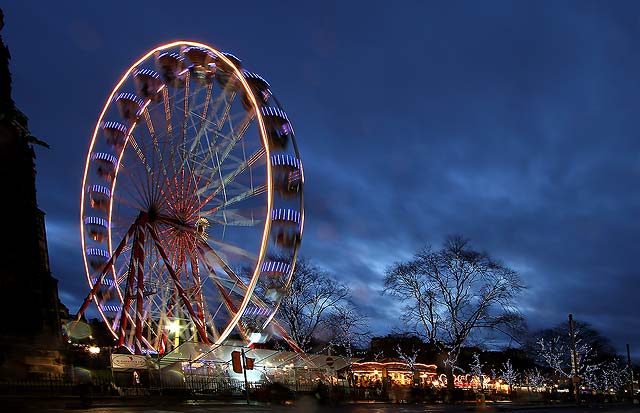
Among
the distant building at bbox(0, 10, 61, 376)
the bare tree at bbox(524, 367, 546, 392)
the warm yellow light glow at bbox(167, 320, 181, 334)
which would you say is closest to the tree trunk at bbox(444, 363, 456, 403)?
the warm yellow light glow at bbox(167, 320, 181, 334)

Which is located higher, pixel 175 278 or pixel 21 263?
pixel 21 263

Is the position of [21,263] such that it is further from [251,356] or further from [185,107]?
[251,356]

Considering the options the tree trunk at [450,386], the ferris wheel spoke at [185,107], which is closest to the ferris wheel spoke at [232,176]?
the ferris wheel spoke at [185,107]

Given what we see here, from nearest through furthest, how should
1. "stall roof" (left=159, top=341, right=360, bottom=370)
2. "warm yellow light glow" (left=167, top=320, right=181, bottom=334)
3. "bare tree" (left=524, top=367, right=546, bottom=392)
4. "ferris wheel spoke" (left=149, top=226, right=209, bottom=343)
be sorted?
"ferris wheel spoke" (left=149, top=226, right=209, bottom=343) < "stall roof" (left=159, top=341, right=360, bottom=370) < "warm yellow light glow" (left=167, top=320, right=181, bottom=334) < "bare tree" (left=524, top=367, right=546, bottom=392)

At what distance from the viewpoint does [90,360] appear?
36.0m

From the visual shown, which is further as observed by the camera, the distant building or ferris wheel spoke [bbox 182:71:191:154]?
ferris wheel spoke [bbox 182:71:191:154]

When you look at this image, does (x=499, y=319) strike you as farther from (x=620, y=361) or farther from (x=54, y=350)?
(x=620, y=361)

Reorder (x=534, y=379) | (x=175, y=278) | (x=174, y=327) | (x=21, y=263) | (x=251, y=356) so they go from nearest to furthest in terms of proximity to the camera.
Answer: (x=21, y=263), (x=175, y=278), (x=174, y=327), (x=251, y=356), (x=534, y=379)

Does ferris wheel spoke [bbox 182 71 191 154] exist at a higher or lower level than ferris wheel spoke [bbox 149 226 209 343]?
higher

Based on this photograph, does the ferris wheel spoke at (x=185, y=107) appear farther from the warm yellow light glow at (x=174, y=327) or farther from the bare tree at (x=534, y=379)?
the bare tree at (x=534, y=379)

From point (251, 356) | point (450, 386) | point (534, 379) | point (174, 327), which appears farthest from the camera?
point (534, 379)

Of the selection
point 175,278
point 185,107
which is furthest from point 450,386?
point 185,107

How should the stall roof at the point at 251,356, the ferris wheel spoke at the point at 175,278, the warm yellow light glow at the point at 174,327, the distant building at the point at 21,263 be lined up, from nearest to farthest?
the distant building at the point at 21,263 → the ferris wheel spoke at the point at 175,278 → the stall roof at the point at 251,356 → the warm yellow light glow at the point at 174,327

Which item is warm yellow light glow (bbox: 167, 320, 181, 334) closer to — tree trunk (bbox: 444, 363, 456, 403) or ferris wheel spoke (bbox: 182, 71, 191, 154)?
ferris wheel spoke (bbox: 182, 71, 191, 154)
